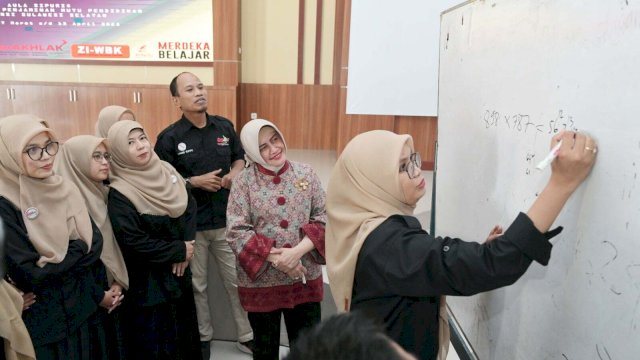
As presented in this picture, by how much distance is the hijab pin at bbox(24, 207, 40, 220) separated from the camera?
4.93ft

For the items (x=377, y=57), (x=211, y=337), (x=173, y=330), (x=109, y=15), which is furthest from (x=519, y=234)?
(x=109, y=15)

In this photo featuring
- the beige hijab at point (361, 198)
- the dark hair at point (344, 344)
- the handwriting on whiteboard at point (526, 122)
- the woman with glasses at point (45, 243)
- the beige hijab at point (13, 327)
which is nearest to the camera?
the dark hair at point (344, 344)

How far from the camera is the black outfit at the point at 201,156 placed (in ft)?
7.96

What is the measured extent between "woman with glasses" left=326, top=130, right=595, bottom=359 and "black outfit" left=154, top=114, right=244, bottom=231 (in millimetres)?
1222

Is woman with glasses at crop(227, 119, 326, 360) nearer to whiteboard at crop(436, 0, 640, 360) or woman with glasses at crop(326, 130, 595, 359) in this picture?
woman with glasses at crop(326, 130, 595, 359)

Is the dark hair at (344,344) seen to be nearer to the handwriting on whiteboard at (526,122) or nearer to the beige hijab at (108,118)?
the handwriting on whiteboard at (526,122)

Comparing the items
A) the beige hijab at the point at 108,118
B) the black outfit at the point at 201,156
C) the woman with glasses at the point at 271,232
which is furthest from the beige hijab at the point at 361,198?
the beige hijab at the point at 108,118

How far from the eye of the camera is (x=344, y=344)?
56cm

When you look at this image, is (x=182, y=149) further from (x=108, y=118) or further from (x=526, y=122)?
(x=526, y=122)

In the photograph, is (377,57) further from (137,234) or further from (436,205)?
(137,234)

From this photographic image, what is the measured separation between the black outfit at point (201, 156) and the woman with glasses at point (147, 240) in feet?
1.17

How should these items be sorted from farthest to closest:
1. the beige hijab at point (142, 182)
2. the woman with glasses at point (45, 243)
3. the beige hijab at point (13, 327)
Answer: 1. the beige hijab at point (142, 182)
2. the woman with glasses at point (45, 243)
3. the beige hijab at point (13, 327)

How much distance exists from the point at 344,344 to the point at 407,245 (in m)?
0.55

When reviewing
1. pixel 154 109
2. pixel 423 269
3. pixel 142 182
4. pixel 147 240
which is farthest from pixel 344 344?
pixel 154 109
